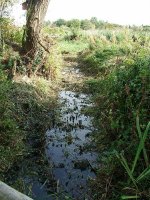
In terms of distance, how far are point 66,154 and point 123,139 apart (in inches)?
36.8

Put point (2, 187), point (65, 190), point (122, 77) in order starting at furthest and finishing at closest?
point (122, 77), point (65, 190), point (2, 187)

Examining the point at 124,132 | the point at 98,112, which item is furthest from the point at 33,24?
the point at 124,132

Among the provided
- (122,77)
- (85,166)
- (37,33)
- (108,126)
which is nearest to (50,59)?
(37,33)

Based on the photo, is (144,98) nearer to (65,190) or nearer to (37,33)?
(65,190)

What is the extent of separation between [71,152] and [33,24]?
16.3 feet

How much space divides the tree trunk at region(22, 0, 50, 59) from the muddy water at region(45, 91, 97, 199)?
2322 millimetres

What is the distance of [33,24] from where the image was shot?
9289 mm

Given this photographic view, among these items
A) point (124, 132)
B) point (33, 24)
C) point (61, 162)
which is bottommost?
point (61, 162)

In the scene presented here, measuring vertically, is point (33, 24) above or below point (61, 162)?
Answer: above

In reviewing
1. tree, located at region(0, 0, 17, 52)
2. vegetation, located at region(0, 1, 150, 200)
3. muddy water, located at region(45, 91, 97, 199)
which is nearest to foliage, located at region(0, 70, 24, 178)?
vegetation, located at region(0, 1, 150, 200)

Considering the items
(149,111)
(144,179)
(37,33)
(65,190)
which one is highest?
(37,33)

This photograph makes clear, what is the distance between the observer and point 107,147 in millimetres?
5332

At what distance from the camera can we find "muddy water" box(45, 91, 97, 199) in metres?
4.46

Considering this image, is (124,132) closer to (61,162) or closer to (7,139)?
(61,162)
